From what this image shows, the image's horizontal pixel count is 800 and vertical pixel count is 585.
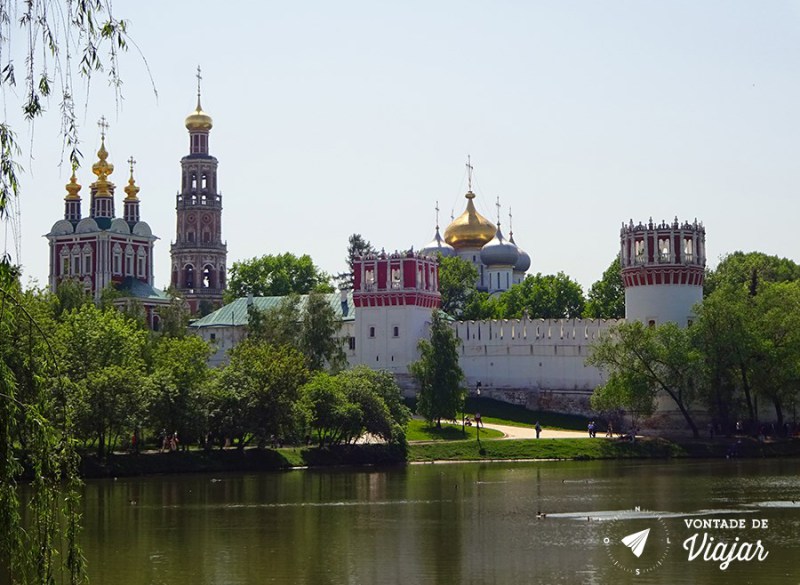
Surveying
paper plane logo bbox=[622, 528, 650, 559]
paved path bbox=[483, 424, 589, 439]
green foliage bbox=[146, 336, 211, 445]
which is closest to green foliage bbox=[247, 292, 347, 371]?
paved path bbox=[483, 424, 589, 439]

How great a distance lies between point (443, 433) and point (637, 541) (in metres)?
36.2

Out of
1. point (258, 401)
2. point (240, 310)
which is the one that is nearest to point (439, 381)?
point (258, 401)

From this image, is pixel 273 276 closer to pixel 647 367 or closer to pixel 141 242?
pixel 141 242

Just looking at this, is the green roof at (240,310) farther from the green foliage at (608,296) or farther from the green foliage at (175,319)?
the green foliage at (608,296)

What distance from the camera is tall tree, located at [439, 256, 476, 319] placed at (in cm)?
10562

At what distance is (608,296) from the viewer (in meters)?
103

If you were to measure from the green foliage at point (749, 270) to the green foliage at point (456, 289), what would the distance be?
17.2 m

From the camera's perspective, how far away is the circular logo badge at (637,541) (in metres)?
30.1

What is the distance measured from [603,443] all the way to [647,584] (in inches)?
1563

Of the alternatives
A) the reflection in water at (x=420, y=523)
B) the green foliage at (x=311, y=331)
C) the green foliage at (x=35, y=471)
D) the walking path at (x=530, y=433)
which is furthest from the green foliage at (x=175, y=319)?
the green foliage at (x=35, y=471)

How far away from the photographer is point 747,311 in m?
69.3

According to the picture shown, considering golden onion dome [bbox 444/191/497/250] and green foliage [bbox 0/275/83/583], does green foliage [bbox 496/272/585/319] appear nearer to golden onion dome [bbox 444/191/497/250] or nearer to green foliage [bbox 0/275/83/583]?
golden onion dome [bbox 444/191/497/250]

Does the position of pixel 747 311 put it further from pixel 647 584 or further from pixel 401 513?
pixel 647 584

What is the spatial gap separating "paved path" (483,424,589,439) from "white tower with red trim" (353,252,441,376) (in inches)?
455
